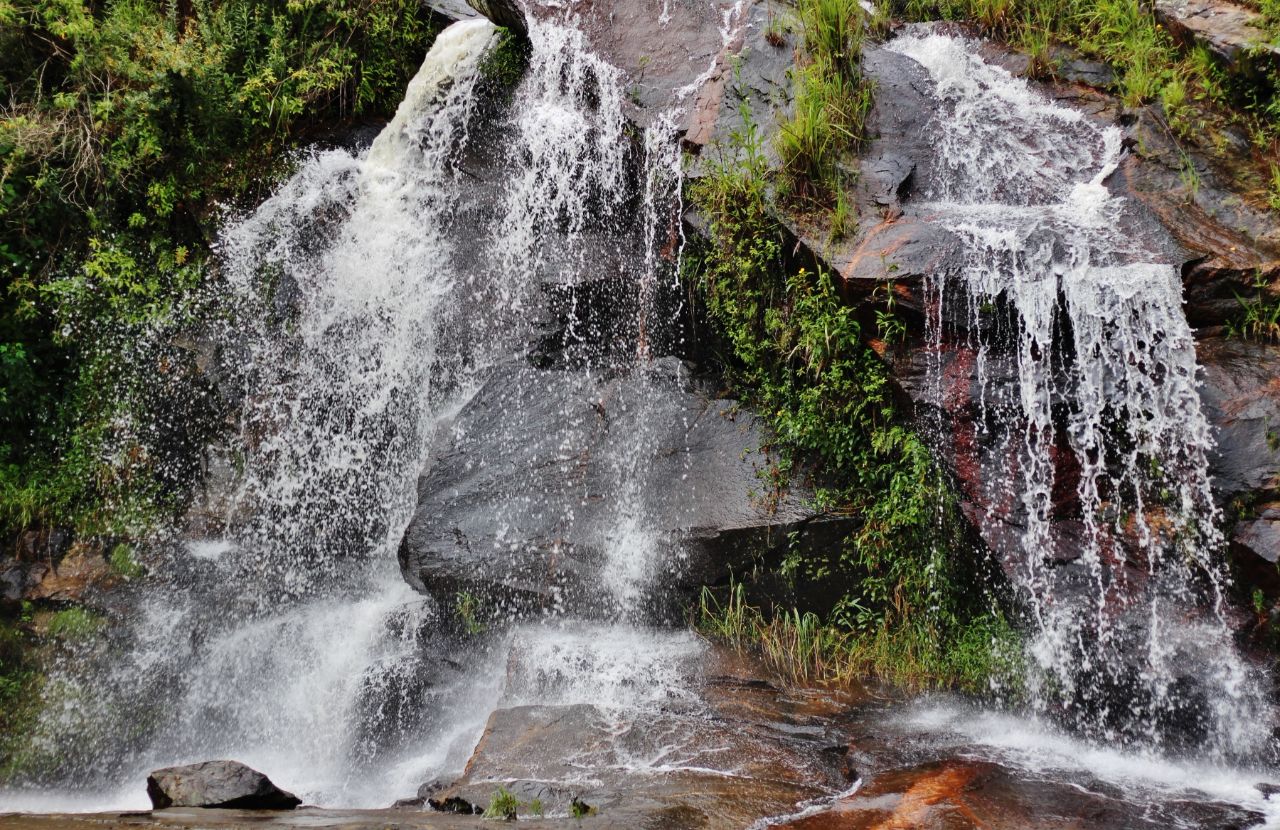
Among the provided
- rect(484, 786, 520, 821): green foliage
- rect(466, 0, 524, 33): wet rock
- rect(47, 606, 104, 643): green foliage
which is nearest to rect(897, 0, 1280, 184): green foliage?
rect(466, 0, 524, 33): wet rock

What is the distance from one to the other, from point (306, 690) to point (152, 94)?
6.29 metres

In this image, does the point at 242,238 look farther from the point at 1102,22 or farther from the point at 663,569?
the point at 1102,22

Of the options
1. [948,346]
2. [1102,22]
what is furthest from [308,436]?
[1102,22]

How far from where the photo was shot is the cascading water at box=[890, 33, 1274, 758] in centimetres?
548

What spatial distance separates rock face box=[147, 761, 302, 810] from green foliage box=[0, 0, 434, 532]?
391cm

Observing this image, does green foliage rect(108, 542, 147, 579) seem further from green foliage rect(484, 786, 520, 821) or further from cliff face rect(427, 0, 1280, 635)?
cliff face rect(427, 0, 1280, 635)

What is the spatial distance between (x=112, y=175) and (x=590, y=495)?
6.12 meters

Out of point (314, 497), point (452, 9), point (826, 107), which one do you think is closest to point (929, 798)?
point (826, 107)

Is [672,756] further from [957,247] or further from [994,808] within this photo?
[957,247]

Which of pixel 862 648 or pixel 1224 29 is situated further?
pixel 1224 29

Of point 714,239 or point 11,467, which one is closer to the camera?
point 714,239

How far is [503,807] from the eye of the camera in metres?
4.34

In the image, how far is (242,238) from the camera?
8.75 metres

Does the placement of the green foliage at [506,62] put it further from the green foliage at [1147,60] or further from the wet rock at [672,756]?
the wet rock at [672,756]
